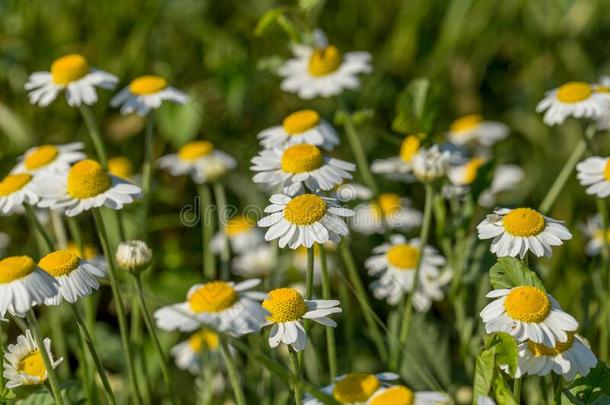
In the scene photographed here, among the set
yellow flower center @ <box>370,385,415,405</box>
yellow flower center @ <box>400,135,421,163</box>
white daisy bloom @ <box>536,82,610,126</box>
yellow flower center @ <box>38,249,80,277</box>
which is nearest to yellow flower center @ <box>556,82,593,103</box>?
white daisy bloom @ <box>536,82,610,126</box>

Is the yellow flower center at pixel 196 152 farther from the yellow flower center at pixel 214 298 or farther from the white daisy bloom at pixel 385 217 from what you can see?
the yellow flower center at pixel 214 298

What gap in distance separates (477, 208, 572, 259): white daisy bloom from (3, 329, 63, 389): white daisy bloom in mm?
642

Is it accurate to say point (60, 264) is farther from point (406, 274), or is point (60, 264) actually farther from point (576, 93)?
point (576, 93)

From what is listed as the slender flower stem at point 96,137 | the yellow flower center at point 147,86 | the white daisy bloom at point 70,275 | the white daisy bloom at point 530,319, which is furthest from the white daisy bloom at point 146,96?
the white daisy bloom at point 530,319

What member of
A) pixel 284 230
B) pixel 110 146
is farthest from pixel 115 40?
pixel 284 230

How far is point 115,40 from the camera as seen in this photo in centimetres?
283

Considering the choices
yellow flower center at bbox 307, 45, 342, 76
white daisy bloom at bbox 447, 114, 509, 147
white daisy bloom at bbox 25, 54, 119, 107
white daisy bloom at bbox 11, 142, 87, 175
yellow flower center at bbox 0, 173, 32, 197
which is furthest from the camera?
white daisy bloom at bbox 447, 114, 509, 147

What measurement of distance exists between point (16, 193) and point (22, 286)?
0.43 m

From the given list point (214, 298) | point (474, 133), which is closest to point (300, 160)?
point (214, 298)

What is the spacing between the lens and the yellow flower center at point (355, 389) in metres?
0.99

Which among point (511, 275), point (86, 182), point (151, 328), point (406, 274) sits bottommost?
point (406, 274)

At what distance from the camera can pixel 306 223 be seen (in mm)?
1207

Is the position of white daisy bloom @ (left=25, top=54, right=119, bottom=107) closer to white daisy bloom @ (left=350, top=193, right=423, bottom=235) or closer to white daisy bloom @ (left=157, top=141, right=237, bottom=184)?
white daisy bloom @ (left=157, top=141, right=237, bottom=184)

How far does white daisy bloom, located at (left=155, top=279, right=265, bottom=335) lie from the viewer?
1113mm
